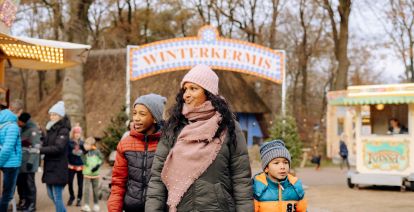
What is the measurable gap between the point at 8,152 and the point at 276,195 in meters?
3.97

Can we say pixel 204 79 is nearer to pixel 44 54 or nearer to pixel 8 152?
pixel 8 152

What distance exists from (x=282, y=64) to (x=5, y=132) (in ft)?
43.3

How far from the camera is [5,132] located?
7.54 metres

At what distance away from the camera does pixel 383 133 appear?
1562 centimetres

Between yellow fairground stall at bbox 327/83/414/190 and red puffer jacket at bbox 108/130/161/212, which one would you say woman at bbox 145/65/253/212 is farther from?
yellow fairground stall at bbox 327/83/414/190

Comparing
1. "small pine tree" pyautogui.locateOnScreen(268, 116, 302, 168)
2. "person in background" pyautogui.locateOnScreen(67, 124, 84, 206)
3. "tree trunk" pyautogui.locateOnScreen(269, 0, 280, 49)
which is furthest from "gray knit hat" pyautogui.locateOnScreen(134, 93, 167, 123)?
"tree trunk" pyautogui.locateOnScreen(269, 0, 280, 49)

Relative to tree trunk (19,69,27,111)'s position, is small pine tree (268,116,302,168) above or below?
below

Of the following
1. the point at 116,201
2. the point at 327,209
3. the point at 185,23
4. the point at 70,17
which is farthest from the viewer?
the point at 185,23

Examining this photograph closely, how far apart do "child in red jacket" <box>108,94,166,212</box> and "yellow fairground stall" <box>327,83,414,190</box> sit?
35.5ft

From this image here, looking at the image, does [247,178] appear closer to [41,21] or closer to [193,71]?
[193,71]

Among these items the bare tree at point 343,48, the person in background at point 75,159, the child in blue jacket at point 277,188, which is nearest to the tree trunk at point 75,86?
the person in background at point 75,159

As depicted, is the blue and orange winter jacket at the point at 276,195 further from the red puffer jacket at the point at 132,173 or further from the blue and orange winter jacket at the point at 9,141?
the blue and orange winter jacket at the point at 9,141

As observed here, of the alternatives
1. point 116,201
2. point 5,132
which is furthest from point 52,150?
point 116,201

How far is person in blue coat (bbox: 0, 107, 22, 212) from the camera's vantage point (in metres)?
7.45
